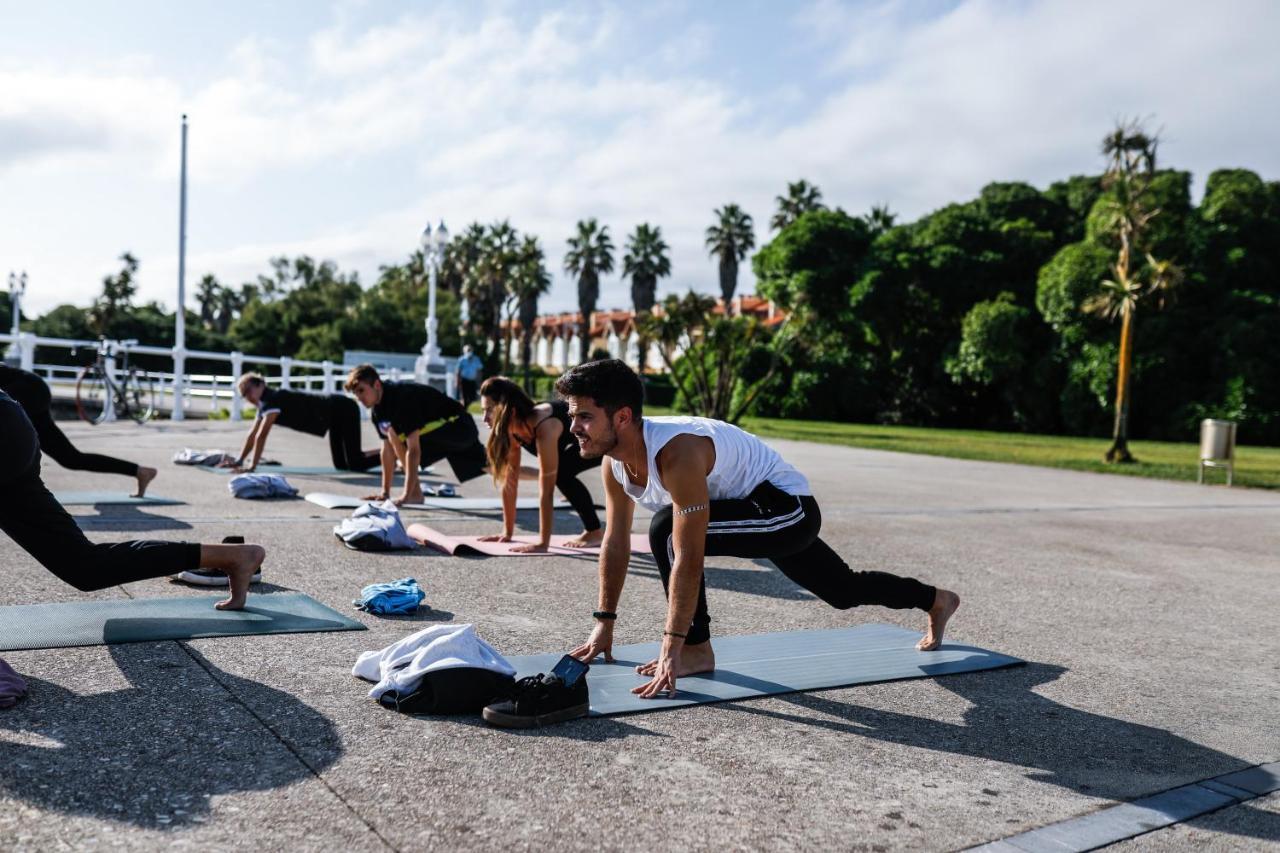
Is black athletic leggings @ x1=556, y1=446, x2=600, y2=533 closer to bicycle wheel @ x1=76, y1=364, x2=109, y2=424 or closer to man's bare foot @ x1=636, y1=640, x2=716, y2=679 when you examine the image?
man's bare foot @ x1=636, y1=640, x2=716, y2=679

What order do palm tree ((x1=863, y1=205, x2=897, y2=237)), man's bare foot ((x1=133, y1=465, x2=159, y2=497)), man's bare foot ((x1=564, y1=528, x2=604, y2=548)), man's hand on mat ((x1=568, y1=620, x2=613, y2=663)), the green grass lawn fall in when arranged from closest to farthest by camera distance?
man's hand on mat ((x1=568, y1=620, x2=613, y2=663)) → man's bare foot ((x1=564, y1=528, x2=604, y2=548)) → man's bare foot ((x1=133, y1=465, x2=159, y2=497)) → the green grass lawn → palm tree ((x1=863, y1=205, x2=897, y2=237))

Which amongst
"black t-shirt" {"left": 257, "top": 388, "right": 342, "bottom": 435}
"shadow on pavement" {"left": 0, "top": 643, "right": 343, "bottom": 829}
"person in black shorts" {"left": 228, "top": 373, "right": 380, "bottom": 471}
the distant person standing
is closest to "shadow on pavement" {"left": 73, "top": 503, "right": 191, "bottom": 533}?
"person in black shorts" {"left": 228, "top": 373, "right": 380, "bottom": 471}

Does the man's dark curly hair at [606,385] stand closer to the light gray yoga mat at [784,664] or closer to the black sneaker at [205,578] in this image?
the light gray yoga mat at [784,664]

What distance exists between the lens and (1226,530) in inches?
430

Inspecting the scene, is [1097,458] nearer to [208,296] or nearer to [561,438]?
[561,438]

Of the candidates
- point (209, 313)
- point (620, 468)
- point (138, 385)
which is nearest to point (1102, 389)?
point (138, 385)

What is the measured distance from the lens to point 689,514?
12.5ft

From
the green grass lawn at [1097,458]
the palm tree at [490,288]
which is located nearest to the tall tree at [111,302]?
the palm tree at [490,288]

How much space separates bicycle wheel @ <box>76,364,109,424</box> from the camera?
19094mm

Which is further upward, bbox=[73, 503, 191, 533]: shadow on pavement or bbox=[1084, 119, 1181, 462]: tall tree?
bbox=[1084, 119, 1181, 462]: tall tree

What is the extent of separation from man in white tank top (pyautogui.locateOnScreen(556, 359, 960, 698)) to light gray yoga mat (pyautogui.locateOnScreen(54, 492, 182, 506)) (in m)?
6.20

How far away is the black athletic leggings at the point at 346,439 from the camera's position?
11984mm

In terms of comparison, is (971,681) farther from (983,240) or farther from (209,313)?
(209,313)

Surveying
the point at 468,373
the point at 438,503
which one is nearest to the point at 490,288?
the point at 468,373
